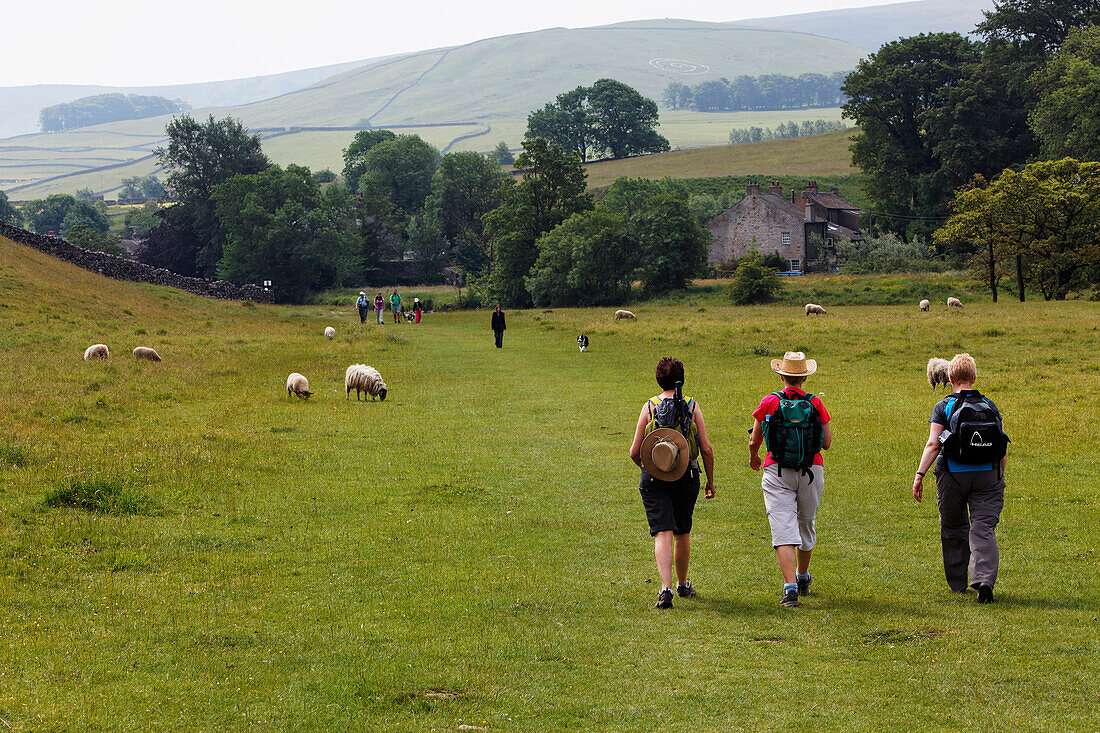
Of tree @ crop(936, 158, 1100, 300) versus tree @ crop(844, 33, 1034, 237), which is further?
tree @ crop(844, 33, 1034, 237)

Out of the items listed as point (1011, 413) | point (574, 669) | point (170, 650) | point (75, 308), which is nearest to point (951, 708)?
point (574, 669)

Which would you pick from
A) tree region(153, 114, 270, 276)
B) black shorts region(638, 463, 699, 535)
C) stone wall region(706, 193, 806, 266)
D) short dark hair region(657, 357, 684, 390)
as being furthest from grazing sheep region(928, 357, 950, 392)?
tree region(153, 114, 270, 276)

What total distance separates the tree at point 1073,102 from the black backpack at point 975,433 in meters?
67.3

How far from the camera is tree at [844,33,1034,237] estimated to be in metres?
82.6

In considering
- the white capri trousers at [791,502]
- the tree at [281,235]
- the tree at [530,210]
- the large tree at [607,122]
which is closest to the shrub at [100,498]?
the white capri trousers at [791,502]

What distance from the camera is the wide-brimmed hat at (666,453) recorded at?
29.7ft

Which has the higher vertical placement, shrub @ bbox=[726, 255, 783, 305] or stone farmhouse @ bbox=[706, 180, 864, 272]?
stone farmhouse @ bbox=[706, 180, 864, 272]

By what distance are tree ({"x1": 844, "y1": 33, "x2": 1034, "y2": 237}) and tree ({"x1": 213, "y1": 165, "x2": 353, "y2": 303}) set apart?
5572 centimetres

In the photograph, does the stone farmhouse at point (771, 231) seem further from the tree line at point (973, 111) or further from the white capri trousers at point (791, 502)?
the white capri trousers at point (791, 502)

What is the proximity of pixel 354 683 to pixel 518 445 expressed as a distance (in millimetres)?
12241

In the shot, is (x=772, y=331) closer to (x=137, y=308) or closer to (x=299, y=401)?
(x=299, y=401)

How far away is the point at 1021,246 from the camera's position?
56.0m

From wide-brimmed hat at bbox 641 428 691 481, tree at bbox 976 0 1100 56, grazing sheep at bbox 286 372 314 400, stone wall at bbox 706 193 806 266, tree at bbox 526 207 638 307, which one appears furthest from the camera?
stone wall at bbox 706 193 806 266

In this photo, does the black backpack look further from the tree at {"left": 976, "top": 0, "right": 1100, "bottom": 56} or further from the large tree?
the large tree
